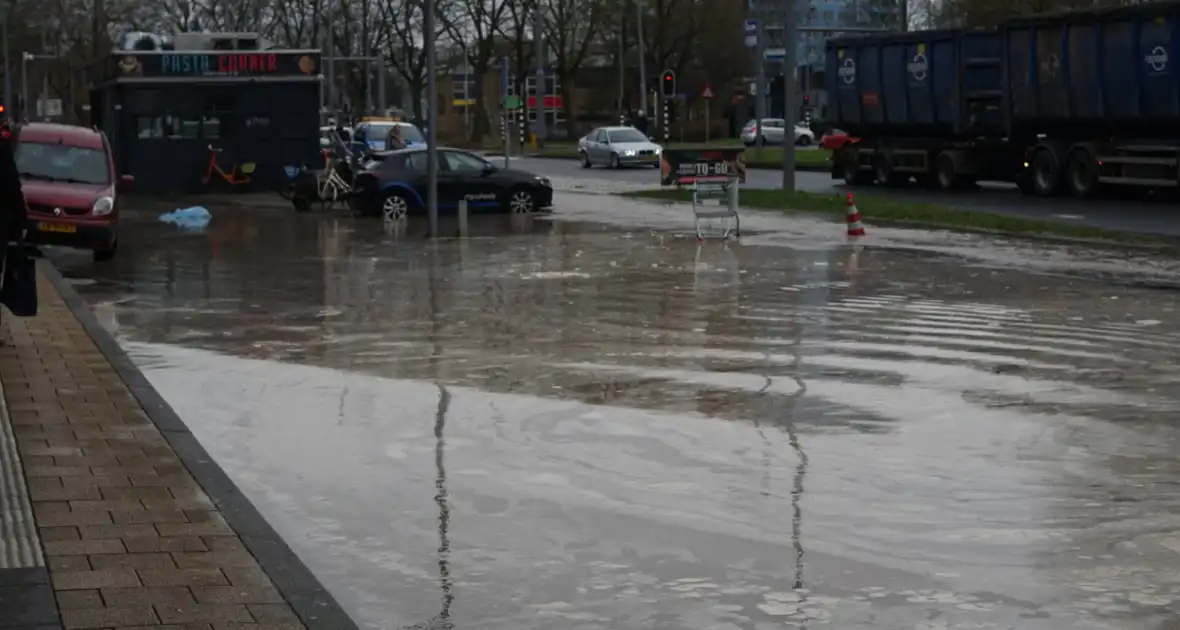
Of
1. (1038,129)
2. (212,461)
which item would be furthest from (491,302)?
(1038,129)

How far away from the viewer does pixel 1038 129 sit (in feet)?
123

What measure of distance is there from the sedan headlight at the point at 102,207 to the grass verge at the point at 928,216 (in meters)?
12.4

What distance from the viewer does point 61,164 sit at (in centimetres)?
2372

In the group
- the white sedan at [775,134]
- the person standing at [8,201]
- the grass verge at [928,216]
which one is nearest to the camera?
the person standing at [8,201]

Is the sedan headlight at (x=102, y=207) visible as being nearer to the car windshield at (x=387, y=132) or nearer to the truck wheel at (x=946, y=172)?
the truck wheel at (x=946, y=172)

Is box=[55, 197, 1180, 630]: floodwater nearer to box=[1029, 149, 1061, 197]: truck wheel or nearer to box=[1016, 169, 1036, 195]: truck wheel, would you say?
box=[1029, 149, 1061, 197]: truck wheel

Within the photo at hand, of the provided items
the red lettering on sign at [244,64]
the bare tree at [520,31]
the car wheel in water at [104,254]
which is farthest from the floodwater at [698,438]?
the bare tree at [520,31]

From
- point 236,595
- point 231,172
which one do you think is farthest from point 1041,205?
point 236,595

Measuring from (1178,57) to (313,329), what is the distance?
2159cm

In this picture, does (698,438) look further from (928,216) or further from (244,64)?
(244,64)

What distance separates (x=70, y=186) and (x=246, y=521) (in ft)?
54.1

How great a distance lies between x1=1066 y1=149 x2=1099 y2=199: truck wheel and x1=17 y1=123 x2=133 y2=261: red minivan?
62.8 feet

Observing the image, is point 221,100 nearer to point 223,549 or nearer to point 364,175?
point 364,175

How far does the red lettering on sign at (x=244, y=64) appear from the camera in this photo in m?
40.9
